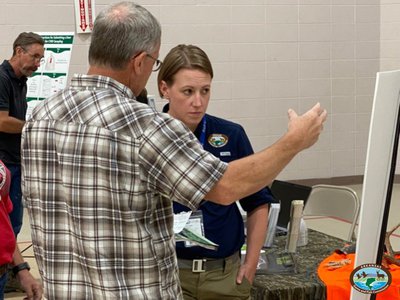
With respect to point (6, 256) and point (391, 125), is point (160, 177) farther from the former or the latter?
point (6, 256)

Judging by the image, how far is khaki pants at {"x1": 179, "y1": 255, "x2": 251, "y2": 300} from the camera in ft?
7.76

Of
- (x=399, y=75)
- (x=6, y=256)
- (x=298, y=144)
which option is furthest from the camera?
(x=6, y=256)

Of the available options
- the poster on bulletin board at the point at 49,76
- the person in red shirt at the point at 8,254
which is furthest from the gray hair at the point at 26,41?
the person in red shirt at the point at 8,254

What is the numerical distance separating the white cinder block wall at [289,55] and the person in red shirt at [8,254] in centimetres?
542

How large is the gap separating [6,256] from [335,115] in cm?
688

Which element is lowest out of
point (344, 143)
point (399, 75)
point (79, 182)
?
point (344, 143)

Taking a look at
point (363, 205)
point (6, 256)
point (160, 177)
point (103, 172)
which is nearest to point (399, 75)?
point (363, 205)

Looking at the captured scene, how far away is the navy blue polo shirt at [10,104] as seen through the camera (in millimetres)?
5293

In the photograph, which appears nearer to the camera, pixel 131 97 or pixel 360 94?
pixel 131 97

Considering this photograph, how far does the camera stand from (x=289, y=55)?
849cm

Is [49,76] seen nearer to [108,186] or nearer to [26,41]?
[26,41]

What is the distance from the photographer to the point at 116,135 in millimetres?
1638

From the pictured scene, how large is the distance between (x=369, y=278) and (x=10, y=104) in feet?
14.4

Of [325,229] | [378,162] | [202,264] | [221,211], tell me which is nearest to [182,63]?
[221,211]
